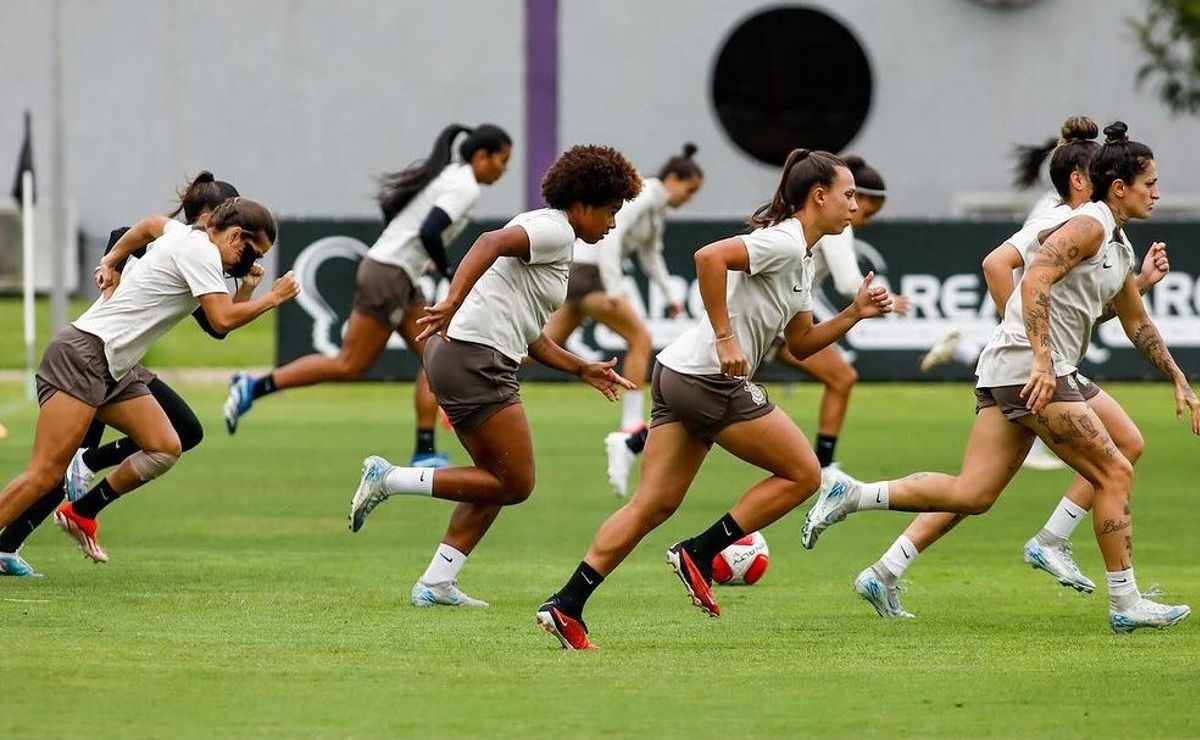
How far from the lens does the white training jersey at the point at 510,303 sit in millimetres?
9109

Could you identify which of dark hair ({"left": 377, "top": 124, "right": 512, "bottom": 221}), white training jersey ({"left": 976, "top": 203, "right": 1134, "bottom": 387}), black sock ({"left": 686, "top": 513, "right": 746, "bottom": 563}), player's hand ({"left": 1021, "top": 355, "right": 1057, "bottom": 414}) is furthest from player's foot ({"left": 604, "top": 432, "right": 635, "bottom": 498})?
player's hand ({"left": 1021, "top": 355, "right": 1057, "bottom": 414})

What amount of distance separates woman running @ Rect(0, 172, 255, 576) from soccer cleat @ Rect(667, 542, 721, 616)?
2389 millimetres

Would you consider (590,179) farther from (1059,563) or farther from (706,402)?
(1059,563)

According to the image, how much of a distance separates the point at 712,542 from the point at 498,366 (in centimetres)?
124

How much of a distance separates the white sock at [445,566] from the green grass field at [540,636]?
0.22 metres

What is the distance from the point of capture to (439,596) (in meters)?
9.62

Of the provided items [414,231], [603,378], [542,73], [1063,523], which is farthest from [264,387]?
[542,73]

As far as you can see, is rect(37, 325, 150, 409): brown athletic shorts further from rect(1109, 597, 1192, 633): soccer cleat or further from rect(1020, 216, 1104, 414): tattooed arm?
rect(1109, 597, 1192, 633): soccer cleat

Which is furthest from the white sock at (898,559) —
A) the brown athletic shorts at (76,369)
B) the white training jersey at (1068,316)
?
the brown athletic shorts at (76,369)

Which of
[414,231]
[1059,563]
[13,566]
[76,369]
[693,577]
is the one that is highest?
[76,369]

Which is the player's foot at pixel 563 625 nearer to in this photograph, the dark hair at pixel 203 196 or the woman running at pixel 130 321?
the woman running at pixel 130 321

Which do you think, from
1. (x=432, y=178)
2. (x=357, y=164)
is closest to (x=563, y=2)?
(x=357, y=164)

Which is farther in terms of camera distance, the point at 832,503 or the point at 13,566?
the point at 13,566

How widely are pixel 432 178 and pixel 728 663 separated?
793 cm
